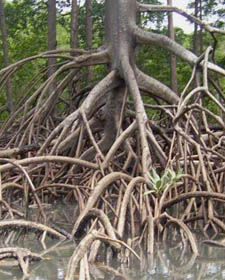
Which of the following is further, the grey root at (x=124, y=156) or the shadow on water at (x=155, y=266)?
the grey root at (x=124, y=156)

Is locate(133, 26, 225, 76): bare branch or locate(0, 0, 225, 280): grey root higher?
locate(133, 26, 225, 76): bare branch

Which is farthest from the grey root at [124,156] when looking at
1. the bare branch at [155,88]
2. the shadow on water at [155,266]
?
the shadow on water at [155,266]

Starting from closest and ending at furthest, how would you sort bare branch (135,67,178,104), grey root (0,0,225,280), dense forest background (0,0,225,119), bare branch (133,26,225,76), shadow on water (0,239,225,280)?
shadow on water (0,239,225,280)
grey root (0,0,225,280)
bare branch (133,26,225,76)
bare branch (135,67,178,104)
dense forest background (0,0,225,119)

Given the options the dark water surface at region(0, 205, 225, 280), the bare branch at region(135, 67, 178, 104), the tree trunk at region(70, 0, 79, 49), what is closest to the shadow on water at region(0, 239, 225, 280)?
the dark water surface at region(0, 205, 225, 280)

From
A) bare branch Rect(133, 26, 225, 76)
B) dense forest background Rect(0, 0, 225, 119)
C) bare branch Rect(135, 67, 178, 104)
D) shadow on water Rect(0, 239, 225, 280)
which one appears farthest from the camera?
dense forest background Rect(0, 0, 225, 119)

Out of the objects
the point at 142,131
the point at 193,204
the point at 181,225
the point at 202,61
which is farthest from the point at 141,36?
the point at 181,225

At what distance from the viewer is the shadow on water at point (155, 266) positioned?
3863mm

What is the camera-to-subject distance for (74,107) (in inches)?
341

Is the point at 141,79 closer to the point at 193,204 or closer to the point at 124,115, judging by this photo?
the point at 124,115

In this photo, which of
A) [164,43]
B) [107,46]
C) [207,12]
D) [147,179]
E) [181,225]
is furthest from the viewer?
[207,12]

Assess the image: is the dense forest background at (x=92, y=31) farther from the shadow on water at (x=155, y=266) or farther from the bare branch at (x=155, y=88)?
the shadow on water at (x=155, y=266)

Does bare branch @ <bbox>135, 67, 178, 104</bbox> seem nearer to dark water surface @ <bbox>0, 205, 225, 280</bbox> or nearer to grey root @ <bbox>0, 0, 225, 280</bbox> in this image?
grey root @ <bbox>0, 0, 225, 280</bbox>

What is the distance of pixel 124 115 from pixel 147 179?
7.20 ft

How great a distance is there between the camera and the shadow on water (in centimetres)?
386
